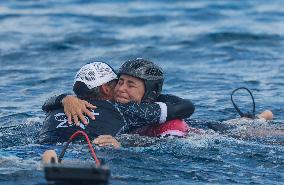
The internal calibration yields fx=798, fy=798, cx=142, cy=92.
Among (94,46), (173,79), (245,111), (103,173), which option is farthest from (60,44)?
(103,173)

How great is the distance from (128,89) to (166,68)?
23.2 ft

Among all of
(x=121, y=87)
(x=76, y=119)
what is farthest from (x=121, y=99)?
(x=76, y=119)

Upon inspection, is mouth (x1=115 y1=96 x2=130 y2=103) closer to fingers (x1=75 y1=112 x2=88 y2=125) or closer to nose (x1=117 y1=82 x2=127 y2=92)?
nose (x1=117 y1=82 x2=127 y2=92)

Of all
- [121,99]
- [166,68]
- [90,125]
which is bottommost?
[166,68]

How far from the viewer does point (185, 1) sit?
1115 inches

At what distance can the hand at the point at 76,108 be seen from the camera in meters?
9.85

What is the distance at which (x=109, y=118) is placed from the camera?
10039mm

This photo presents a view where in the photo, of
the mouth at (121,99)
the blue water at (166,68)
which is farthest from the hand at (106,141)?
the mouth at (121,99)

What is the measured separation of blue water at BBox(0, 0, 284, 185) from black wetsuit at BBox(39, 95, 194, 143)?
0.73ft

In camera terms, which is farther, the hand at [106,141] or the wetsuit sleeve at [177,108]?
the wetsuit sleeve at [177,108]

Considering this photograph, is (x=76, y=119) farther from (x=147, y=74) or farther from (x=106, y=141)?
(x=147, y=74)

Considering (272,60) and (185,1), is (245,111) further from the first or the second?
(185,1)

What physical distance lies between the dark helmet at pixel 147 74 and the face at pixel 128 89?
0.07 m

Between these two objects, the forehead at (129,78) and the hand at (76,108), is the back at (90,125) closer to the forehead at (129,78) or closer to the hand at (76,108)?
the hand at (76,108)
